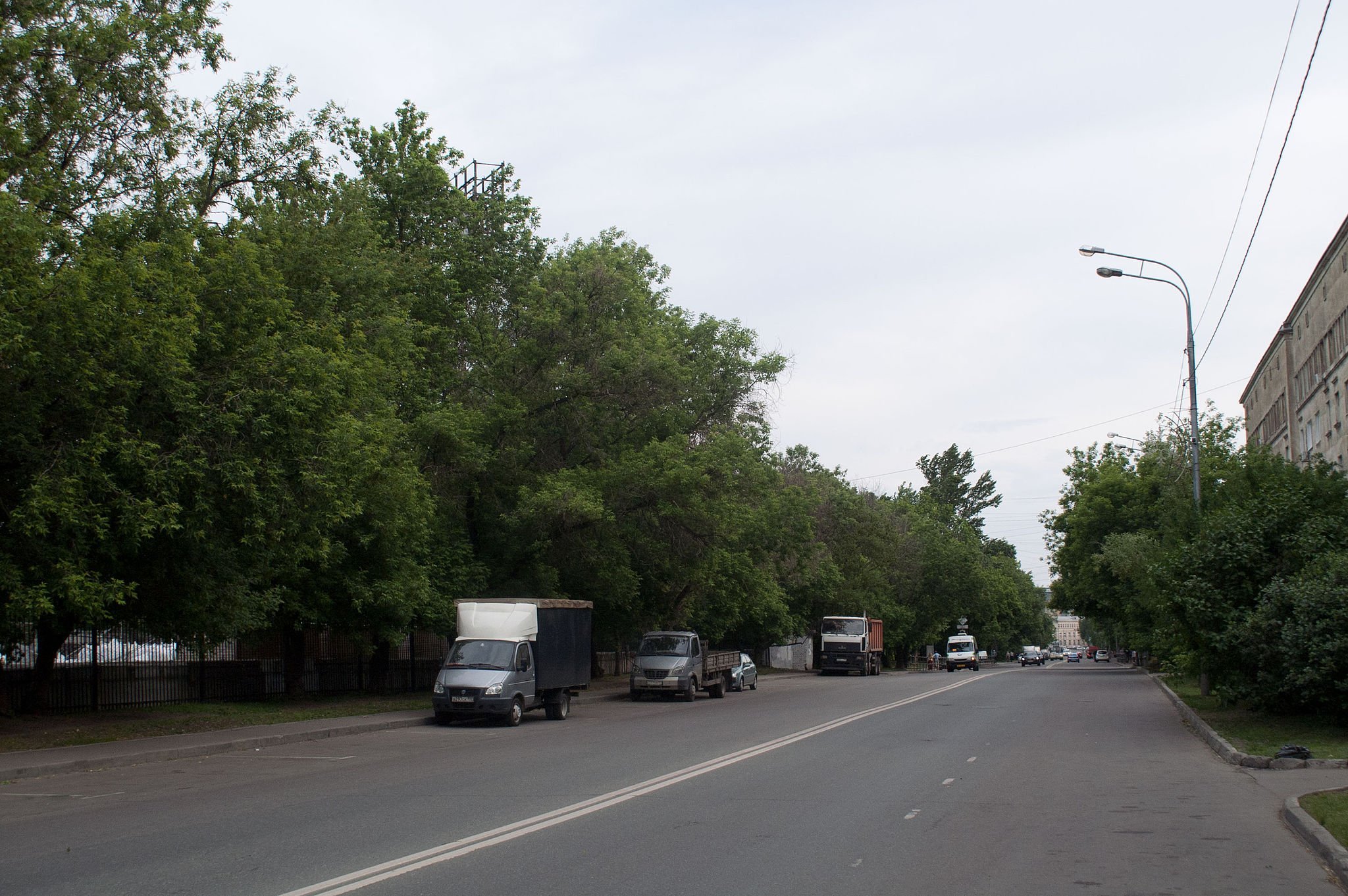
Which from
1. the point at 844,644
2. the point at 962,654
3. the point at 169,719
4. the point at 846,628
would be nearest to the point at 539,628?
the point at 169,719

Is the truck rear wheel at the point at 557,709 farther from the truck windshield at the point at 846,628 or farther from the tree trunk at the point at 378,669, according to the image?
the truck windshield at the point at 846,628

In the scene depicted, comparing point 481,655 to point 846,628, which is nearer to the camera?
point 481,655

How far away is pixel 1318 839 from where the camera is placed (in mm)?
8750

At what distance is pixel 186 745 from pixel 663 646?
16832 mm

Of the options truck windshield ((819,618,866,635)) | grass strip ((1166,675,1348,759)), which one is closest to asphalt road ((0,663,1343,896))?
grass strip ((1166,675,1348,759))

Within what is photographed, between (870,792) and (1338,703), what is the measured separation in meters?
9.96

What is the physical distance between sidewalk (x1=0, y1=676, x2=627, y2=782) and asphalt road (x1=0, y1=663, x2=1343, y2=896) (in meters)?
0.41

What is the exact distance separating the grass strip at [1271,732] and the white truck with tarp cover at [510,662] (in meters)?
13.2

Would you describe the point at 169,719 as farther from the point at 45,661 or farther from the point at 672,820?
the point at 672,820

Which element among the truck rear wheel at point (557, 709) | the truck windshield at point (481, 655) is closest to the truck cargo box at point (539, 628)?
the truck rear wheel at point (557, 709)

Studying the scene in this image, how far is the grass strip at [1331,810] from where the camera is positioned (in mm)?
8875

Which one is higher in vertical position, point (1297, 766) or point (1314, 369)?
point (1314, 369)

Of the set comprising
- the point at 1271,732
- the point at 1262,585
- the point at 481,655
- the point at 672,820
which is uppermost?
the point at 1262,585

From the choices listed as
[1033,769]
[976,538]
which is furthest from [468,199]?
[976,538]
